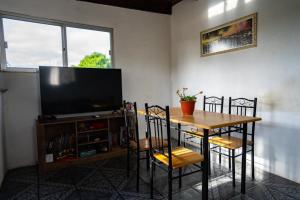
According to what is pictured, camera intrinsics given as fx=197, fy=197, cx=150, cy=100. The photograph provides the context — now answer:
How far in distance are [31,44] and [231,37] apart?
9.95 feet

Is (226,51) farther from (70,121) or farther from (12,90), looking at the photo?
(12,90)

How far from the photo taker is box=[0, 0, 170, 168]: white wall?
2881mm

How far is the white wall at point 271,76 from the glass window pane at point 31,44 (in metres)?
2.55

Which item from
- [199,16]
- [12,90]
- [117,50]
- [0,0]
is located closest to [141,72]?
[117,50]

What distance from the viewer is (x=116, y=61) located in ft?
12.0

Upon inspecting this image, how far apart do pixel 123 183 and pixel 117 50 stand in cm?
234

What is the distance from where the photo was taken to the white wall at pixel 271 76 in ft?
7.63

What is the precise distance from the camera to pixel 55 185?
2398mm

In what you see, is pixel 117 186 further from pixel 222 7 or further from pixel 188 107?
pixel 222 7

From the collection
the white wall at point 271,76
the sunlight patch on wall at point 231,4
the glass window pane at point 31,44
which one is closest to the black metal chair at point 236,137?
the white wall at point 271,76

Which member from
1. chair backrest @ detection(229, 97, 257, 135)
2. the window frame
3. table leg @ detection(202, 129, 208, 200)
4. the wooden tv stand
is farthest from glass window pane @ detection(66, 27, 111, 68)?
table leg @ detection(202, 129, 208, 200)

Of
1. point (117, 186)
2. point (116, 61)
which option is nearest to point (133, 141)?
point (117, 186)

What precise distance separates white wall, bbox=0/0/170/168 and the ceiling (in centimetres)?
9

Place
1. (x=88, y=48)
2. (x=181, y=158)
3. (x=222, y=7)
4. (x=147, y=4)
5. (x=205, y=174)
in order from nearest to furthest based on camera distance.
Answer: (x=205, y=174) < (x=181, y=158) < (x=222, y=7) < (x=88, y=48) < (x=147, y=4)
